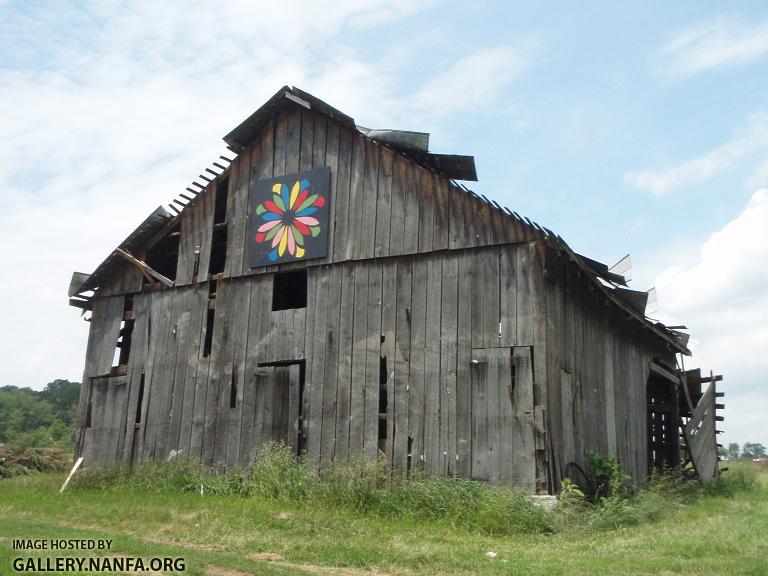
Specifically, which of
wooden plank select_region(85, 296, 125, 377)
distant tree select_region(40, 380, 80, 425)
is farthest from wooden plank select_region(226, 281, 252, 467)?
distant tree select_region(40, 380, 80, 425)

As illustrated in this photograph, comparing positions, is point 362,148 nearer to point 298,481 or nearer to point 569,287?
point 569,287

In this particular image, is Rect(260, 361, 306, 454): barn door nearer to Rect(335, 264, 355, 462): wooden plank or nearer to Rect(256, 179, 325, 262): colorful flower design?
Rect(335, 264, 355, 462): wooden plank

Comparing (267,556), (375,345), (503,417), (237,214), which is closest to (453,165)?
(375,345)

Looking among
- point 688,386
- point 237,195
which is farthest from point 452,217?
point 688,386

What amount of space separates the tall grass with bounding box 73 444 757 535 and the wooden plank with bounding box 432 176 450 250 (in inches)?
155

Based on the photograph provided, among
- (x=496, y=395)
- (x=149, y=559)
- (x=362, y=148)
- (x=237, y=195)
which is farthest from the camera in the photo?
(x=237, y=195)

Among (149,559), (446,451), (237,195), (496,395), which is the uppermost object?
(237,195)

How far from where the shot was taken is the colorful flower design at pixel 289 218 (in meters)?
16.5

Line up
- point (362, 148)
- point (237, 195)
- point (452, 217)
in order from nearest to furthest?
point (452, 217) → point (362, 148) → point (237, 195)

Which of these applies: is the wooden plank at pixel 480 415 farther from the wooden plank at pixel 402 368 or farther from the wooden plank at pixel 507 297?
the wooden plank at pixel 402 368

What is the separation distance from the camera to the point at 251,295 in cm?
1686

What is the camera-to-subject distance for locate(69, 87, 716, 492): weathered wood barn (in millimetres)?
14148

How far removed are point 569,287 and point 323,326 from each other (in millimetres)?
4566

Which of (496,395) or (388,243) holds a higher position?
(388,243)
